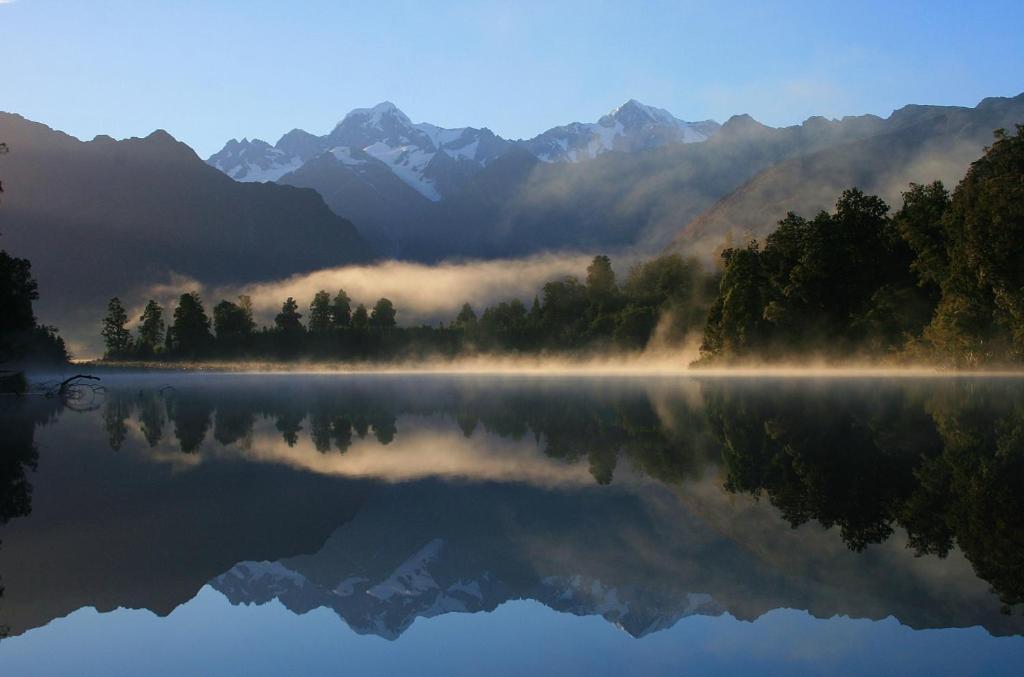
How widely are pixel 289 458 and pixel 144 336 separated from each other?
5971 inches

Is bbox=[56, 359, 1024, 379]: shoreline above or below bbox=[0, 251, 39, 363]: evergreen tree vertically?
below

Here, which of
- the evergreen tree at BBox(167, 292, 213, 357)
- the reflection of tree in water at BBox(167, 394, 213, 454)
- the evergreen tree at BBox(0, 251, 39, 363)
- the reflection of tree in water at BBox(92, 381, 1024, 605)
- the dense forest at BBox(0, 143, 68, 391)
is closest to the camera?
the reflection of tree in water at BBox(92, 381, 1024, 605)

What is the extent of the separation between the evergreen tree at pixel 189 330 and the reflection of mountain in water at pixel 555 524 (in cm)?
13011

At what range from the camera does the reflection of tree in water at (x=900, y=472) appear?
9461 mm

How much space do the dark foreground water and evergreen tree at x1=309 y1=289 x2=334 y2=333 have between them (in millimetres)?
142781

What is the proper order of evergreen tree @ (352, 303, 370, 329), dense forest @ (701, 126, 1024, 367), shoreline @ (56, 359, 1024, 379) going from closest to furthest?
dense forest @ (701, 126, 1024, 367) → shoreline @ (56, 359, 1024, 379) → evergreen tree @ (352, 303, 370, 329)

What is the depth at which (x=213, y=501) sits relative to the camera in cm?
1339

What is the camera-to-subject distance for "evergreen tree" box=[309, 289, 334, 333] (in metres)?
160

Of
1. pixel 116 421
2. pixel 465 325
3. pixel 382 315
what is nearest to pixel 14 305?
pixel 116 421

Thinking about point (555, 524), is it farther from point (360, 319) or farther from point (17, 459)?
point (360, 319)

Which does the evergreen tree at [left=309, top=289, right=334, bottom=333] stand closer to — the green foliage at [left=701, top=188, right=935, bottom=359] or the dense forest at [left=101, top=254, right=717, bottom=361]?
the dense forest at [left=101, top=254, right=717, bottom=361]

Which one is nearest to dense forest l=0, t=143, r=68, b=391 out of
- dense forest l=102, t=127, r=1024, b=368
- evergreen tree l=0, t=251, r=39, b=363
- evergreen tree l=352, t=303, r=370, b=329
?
evergreen tree l=0, t=251, r=39, b=363

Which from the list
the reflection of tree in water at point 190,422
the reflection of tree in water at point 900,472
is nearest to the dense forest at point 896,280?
the reflection of tree in water at point 900,472

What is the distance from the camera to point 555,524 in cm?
1126
